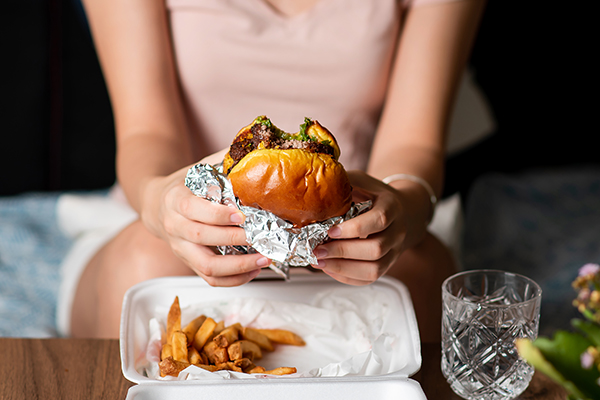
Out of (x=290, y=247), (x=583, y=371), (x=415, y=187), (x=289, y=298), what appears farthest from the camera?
(x=415, y=187)

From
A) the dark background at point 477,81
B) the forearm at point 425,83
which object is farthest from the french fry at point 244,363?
the dark background at point 477,81

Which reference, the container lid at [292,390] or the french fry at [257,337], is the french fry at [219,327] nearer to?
the french fry at [257,337]

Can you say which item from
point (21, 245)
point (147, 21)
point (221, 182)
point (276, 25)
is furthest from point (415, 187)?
point (21, 245)

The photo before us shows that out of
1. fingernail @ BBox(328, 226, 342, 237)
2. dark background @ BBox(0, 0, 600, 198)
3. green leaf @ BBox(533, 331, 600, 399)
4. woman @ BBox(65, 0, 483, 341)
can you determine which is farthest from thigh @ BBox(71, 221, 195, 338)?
dark background @ BBox(0, 0, 600, 198)

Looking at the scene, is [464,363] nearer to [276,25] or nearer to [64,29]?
[276,25]

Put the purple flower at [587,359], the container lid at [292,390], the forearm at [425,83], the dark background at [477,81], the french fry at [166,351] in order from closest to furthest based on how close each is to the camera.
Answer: the purple flower at [587,359] < the container lid at [292,390] < the french fry at [166,351] < the forearm at [425,83] < the dark background at [477,81]

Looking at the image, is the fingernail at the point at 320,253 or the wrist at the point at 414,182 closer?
the fingernail at the point at 320,253

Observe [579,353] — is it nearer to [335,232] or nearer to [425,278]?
[335,232]
